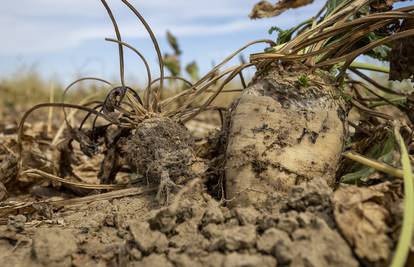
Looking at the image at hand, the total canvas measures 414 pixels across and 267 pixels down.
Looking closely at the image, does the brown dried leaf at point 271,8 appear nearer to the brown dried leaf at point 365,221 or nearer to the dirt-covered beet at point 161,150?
the dirt-covered beet at point 161,150

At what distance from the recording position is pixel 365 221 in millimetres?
1281

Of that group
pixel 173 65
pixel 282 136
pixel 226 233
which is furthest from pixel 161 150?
pixel 173 65

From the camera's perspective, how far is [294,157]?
1.70 metres

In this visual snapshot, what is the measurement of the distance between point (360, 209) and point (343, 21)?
91 cm

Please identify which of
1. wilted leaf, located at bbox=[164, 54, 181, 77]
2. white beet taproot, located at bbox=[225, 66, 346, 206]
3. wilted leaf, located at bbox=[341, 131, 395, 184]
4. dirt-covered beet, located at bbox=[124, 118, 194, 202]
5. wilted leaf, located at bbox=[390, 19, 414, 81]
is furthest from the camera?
wilted leaf, located at bbox=[164, 54, 181, 77]

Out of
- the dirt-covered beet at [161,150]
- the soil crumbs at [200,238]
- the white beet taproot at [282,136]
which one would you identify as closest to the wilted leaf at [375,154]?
the white beet taproot at [282,136]

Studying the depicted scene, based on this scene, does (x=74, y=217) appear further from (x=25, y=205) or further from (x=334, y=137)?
(x=334, y=137)

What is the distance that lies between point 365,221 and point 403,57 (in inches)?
37.8

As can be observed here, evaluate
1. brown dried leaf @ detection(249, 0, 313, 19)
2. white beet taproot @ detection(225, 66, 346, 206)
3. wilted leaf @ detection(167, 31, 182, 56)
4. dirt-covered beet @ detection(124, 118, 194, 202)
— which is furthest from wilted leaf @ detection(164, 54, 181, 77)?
white beet taproot @ detection(225, 66, 346, 206)

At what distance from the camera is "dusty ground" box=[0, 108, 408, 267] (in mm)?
1237

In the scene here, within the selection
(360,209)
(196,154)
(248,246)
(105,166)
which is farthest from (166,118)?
(360,209)

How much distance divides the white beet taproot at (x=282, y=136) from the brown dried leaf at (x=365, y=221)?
1.04ft

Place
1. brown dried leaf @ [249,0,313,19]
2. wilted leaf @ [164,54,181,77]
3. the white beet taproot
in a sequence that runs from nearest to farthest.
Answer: the white beet taproot → brown dried leaf @ [249,0,313,19] → wilted leaf @ [164,54,181,77]

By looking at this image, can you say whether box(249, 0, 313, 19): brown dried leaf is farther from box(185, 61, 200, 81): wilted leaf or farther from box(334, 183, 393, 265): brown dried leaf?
box(185, 61, 200, 81): wilted leaf
